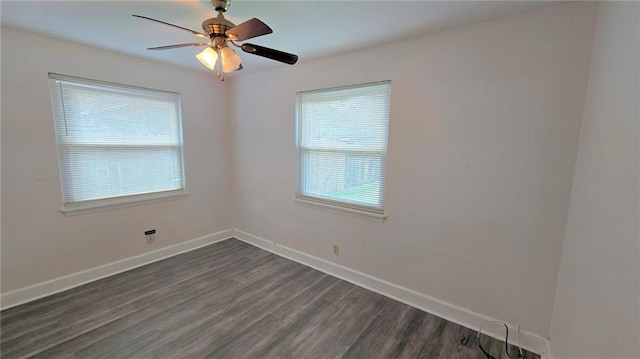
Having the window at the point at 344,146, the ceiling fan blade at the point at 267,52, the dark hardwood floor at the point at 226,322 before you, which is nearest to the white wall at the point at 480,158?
the window at the point at 344,146

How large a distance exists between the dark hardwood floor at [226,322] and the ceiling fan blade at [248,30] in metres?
2.17

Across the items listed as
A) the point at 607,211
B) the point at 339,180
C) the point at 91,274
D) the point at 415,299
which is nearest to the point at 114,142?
the point at 91,274

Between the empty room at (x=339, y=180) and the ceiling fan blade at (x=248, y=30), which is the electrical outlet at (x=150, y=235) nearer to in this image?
the empty room at (x=339, y=180)

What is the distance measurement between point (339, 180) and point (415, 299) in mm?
1419

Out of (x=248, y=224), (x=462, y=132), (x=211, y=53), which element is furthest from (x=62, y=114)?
(x=462, y=132)

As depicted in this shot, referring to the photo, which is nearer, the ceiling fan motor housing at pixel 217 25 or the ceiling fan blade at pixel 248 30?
the ceiling fan blade at pixel 248 30

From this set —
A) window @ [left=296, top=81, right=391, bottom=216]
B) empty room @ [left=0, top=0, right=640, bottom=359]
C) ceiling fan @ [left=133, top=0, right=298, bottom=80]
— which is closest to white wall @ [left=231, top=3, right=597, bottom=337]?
empty room @ [left=0, top=0, right=640, bottom=359]

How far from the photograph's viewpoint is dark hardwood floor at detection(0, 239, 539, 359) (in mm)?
1932

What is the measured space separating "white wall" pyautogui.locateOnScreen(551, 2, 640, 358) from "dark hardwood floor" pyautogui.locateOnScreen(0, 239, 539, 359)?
3.02 ft

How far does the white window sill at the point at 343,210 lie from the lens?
Answer: 2679 millimetres

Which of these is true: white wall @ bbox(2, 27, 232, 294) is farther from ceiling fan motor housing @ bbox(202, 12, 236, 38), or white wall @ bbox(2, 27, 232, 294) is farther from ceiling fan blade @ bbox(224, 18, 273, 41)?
ceiling fan blade @ bbox(224, 18, 273, 41)

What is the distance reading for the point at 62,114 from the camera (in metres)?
2.56

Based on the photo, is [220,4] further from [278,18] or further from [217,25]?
[278,18]

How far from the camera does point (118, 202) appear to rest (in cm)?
297
